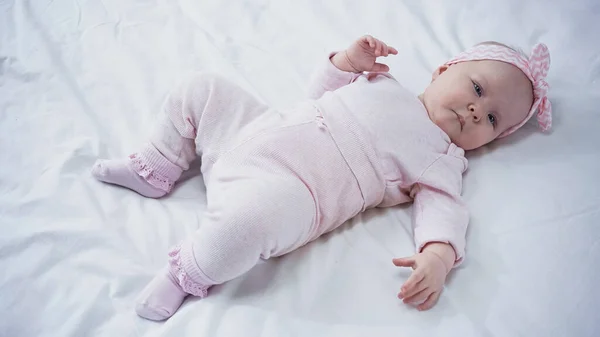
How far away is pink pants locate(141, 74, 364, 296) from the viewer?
2.57 feet

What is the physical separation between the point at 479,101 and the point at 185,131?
0.62 m

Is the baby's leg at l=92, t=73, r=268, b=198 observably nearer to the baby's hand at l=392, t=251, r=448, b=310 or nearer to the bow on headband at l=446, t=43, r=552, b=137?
the baby's hand at l=392, t=251, r=448, b=310

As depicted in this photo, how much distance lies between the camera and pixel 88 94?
119 cm

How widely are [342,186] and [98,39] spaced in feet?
2.82

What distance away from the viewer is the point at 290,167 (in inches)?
34.9

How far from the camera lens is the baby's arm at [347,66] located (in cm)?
108

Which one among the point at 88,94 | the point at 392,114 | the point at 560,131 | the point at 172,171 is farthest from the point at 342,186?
the point at 88,94

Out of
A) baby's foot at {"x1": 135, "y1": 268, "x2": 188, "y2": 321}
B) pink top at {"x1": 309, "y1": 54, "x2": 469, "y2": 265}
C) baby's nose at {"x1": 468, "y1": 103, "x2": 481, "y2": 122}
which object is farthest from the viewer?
baby's nose at {"x1": 468, "y1": 103, "x2": 481, "y2": 122}

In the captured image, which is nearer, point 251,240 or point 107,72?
point 251,240

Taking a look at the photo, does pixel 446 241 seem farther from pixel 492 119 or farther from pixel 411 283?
pixel 492 119

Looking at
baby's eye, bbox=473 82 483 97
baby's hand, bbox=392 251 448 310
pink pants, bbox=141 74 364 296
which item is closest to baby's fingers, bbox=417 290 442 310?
baby's hand, bbox=392 251 448 310

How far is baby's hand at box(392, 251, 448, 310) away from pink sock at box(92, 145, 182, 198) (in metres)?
0.48

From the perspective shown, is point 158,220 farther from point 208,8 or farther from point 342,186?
point 208,8

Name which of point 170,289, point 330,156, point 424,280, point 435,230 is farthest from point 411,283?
point 170,289
